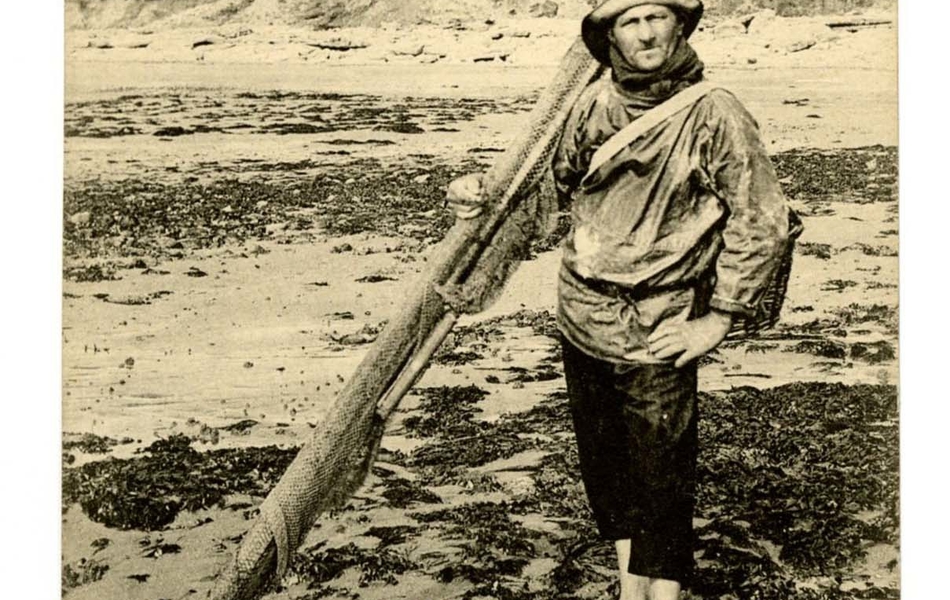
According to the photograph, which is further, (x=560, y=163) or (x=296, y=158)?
(x=296, y=158)

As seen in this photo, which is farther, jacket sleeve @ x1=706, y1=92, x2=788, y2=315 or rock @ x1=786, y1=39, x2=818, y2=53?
rock @ x1=786, y1=39, x2=818, y2=53

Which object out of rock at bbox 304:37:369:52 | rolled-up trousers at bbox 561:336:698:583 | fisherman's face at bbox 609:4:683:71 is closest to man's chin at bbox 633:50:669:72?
fisherman's face at bbox 609:4:683:71

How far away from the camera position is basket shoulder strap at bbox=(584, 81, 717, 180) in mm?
5488

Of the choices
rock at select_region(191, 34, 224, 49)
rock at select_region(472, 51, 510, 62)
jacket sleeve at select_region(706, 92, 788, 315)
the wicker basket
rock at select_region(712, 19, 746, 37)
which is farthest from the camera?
rock at select_region(191, 34, 224, 49)

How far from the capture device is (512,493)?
595cm

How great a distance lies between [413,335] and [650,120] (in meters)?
1.35

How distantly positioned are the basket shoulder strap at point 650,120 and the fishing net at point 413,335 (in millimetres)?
309

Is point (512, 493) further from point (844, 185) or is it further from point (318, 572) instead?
point (844, 185)

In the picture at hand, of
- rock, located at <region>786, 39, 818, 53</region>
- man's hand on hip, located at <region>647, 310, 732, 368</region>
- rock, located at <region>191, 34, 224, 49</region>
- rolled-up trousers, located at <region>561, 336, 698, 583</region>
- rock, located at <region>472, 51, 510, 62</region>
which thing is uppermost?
rock, located at <region>786, 39, 818, 53</region>

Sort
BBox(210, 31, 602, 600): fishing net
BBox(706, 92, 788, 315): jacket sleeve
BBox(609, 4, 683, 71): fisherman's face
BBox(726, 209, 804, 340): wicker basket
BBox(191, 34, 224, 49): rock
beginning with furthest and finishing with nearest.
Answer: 1. BBox(191, 34, 224, 49): rock
2. BBox(210, 31, 602, 600): fishing net
3. BBox(726, 209, 804, 340): wicker basket
4. BBox(609, 4, 683, 71): fisherman's face
5. BBox(706, 92, 788, 315): jacket sleeve

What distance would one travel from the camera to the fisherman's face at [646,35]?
18.1ft

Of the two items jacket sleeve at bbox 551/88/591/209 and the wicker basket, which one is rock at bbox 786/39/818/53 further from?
jacket sleeve at bbox 551/88/591/209

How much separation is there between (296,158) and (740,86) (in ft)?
6.37
